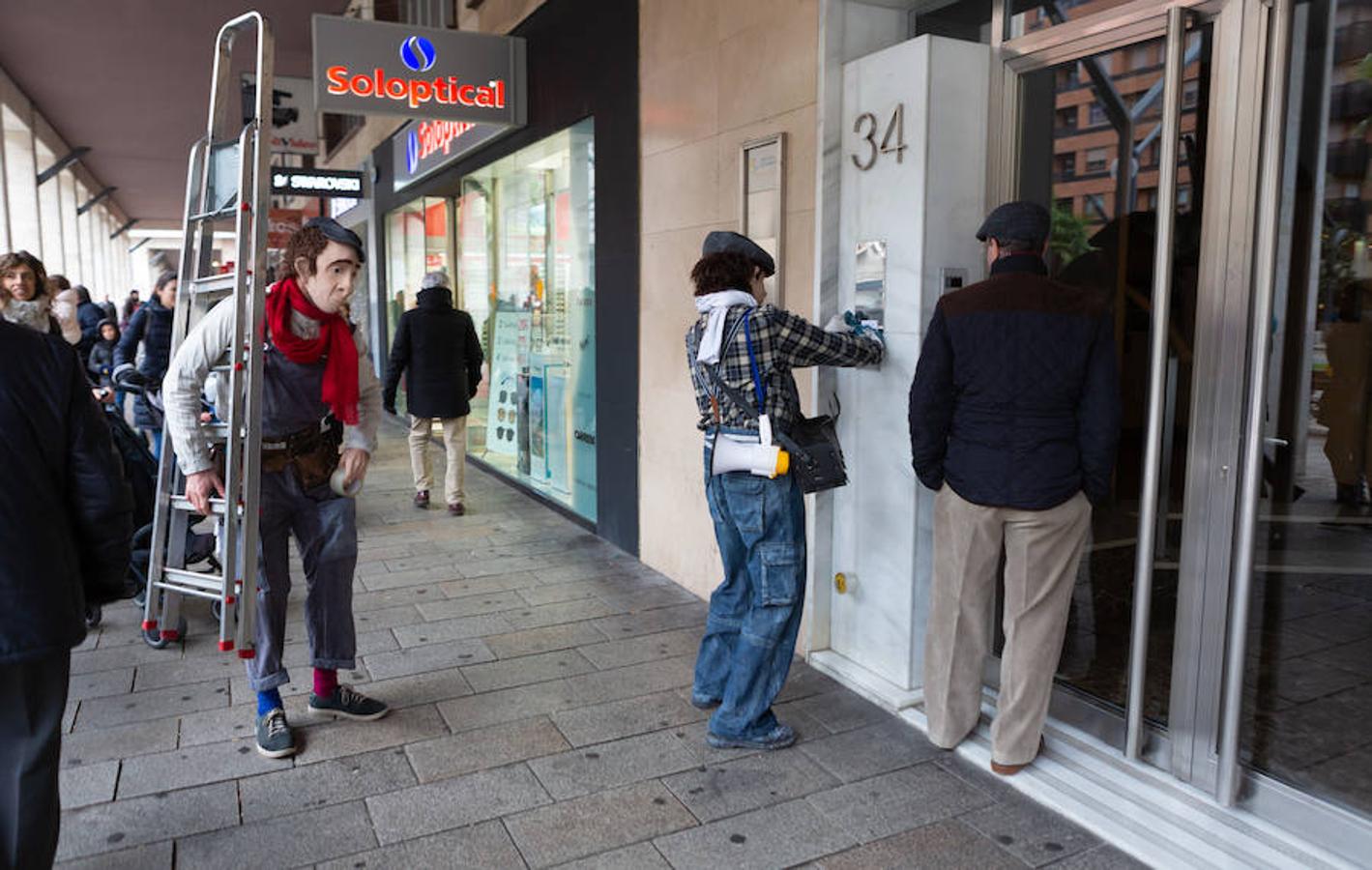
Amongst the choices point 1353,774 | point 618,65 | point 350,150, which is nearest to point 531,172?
point 618,65

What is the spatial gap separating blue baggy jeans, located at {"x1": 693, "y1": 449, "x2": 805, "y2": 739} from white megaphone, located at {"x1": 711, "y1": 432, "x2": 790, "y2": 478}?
0.16 ft

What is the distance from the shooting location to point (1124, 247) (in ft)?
11.9

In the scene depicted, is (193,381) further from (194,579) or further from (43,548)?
(43,548)

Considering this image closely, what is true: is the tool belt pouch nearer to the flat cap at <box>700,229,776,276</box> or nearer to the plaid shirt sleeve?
the plaid shirt sleeve

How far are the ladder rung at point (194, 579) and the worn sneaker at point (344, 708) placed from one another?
653 mm

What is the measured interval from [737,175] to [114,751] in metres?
3.45

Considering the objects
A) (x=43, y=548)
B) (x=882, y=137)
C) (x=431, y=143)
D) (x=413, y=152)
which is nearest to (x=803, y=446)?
(x=882, y=137)

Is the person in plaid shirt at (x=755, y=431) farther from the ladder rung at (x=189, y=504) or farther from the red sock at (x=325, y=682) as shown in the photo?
the ladder rung at (x=189, y=504)

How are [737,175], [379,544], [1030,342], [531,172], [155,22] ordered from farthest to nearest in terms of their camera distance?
[155,22]
[531,172]
[379,544]
[737,175]
[1030,342]

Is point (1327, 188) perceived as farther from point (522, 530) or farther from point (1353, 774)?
point (522, 530)

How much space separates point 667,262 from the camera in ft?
17.9

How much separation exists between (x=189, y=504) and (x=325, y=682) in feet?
2.85

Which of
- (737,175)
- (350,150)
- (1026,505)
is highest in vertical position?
(350,150)

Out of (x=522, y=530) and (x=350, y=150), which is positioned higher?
(x=350, y=150)
